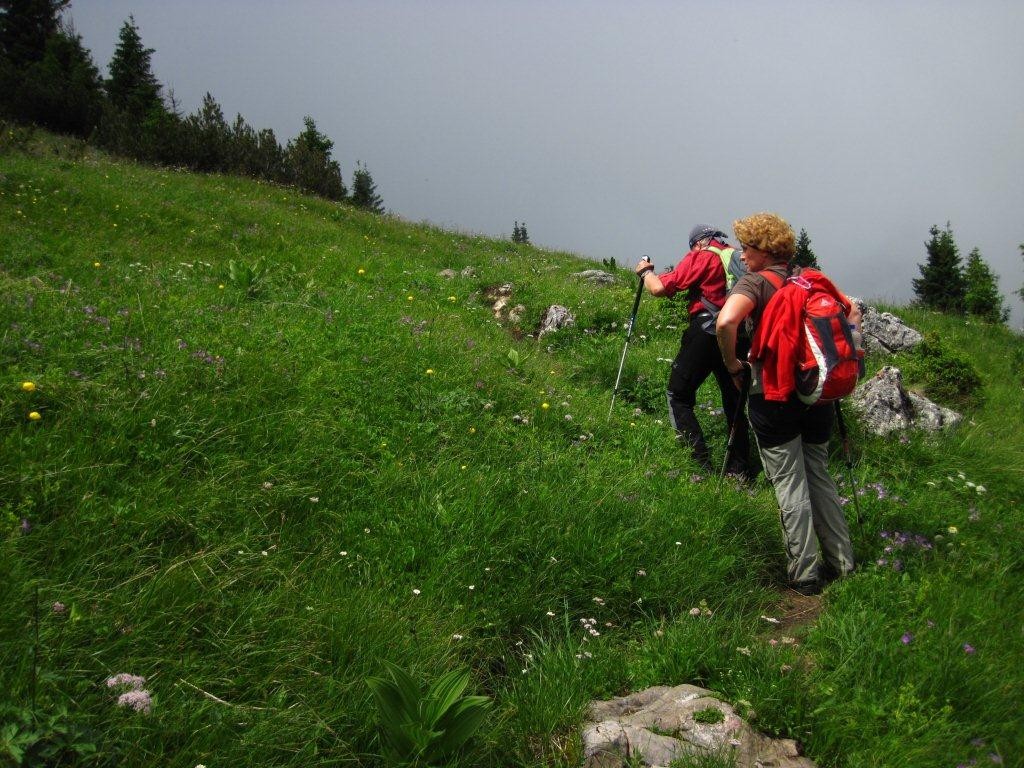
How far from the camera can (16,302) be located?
15.5ft

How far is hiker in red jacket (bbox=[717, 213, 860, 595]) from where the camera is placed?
436cm

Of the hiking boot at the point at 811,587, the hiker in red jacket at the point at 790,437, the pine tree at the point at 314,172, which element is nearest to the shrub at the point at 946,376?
the hiker in red jacket at the point at 790,437

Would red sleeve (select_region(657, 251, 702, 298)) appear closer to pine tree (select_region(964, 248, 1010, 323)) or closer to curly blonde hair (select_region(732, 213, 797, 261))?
curly blonde hair (select_region(732, 213, 797, 261))

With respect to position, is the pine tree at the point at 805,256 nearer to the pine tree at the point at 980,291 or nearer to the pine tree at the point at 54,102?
the pine tree at the point at 980,291

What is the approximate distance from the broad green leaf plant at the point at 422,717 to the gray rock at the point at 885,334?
10.2 m

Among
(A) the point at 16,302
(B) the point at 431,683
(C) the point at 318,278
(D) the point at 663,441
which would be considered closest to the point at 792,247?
(D) the point at 663,441

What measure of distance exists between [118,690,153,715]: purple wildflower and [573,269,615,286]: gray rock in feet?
40.2

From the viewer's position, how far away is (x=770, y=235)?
183 inches

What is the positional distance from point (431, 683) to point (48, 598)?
169 cm

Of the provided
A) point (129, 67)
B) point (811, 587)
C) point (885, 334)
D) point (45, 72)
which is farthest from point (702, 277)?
point (129, 67)

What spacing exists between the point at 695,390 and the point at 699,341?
55 centimetres

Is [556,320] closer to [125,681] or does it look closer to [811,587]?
[811,587]

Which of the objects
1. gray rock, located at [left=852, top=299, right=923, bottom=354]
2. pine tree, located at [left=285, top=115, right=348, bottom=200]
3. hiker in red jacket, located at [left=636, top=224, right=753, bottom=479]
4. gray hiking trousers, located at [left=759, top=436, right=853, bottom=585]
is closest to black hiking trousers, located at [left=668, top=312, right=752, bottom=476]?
hiker in red jacket, located at [left=636, top=224, right=753, bottom=479]

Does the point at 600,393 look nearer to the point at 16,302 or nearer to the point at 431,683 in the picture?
the point at 431,683
